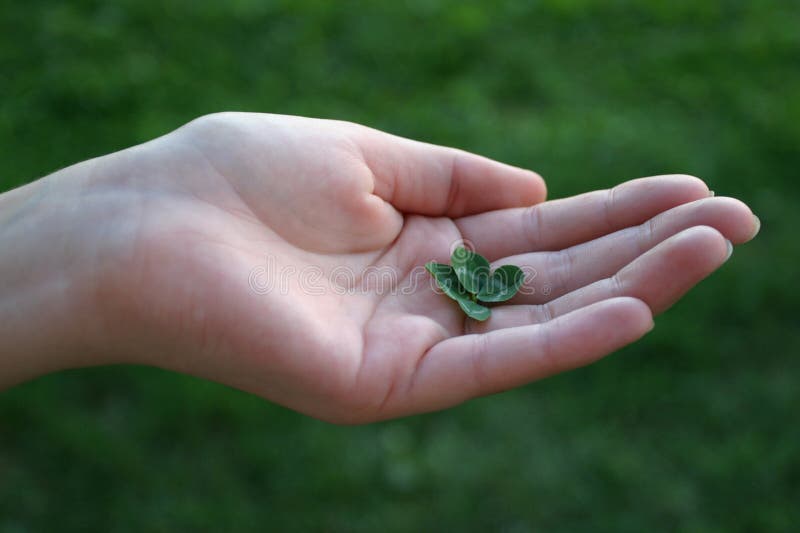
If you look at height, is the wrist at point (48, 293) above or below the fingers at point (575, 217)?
below

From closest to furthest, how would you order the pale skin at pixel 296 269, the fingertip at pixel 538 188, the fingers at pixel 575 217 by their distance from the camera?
the pale skin at pixel 296 269, the fingers at pixel 575 217, the fingertip at pixel 538 188

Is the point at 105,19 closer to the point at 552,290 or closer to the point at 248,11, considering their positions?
the point at 248,11

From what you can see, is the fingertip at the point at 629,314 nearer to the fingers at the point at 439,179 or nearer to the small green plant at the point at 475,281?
the small green plant at the point at 475,281

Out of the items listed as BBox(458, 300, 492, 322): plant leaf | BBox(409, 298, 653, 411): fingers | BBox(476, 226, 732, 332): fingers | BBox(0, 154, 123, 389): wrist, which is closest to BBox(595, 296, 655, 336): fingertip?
BBox(409, 298, 653, 411): fingers

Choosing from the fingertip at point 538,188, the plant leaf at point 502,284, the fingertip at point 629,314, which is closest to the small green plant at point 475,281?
the plant leaf at point 502,284

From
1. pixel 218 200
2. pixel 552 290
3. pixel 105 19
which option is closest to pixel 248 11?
pixel 105 19

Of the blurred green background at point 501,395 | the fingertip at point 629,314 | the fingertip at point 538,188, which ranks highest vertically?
the fingertip at point 629,314

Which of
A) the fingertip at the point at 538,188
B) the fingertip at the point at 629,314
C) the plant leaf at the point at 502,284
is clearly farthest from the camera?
the fingertip at the point at 538,188

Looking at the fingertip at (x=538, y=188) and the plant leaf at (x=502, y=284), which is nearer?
the plant leaf at (x=502, y=284)
